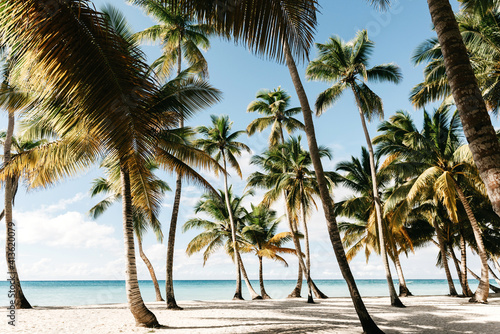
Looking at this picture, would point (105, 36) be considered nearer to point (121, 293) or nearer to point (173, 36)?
point (173, 36)

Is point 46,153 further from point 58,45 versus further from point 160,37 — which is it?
point 160,37

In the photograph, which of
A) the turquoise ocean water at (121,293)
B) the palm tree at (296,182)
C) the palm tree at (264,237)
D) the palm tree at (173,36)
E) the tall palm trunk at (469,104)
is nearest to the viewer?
the tall palm trunk at (469,104)

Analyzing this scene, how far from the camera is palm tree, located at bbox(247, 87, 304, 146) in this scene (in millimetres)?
22344

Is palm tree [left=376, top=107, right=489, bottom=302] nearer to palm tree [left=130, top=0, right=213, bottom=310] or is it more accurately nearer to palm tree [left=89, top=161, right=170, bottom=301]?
palm tree [left=130, top=0, right=213, bottom=310]

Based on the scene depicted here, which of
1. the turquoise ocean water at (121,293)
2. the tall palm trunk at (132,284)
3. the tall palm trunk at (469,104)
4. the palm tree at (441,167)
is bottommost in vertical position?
the turquoise ocean water at (121,293)

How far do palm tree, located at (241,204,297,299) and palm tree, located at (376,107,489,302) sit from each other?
9.25 m

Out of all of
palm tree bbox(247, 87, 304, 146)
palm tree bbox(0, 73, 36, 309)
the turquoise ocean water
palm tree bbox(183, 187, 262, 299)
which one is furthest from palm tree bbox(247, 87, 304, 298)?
the turquoise ocean water

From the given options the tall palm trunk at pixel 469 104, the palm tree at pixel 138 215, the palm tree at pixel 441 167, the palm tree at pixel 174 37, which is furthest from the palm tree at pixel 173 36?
the tall palm trunk at pixel 469 104

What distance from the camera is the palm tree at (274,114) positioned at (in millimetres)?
22344

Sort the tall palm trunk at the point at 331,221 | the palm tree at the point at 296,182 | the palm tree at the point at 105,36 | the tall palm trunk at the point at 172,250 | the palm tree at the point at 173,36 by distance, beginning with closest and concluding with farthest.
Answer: the palm tree at the point at 105,36 → the tall palm trunk at the point at 331,221 → the tall palm trunk at the point at 172,250 → the palm tree at the point at 173,36 → the palm tree at the point at 296,182

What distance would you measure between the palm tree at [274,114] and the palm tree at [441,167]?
8.26m

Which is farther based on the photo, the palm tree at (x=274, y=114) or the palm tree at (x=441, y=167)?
the palm tree at (x=274, y=114)

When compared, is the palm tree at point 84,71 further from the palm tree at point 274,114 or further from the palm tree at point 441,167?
the palm tree at point 274,114

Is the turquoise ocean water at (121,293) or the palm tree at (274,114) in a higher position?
the palm tree at (274,114)
